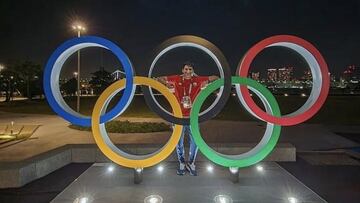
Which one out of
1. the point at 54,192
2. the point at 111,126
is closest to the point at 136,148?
the point at 54,192

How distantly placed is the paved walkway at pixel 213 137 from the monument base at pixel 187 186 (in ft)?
14.2

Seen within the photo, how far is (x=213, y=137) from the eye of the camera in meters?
13.9

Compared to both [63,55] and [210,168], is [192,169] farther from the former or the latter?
[63,55]

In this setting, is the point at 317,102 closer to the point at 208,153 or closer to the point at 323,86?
the point at 323,86

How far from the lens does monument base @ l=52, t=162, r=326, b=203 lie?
5.86 metres

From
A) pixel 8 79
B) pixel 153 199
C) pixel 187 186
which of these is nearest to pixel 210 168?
pixel 187 186

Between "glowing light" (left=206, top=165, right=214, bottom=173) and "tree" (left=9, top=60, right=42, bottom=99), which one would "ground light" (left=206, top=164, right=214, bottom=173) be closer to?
"glowing light" (left=206, top=165, right=214, bottom=173)

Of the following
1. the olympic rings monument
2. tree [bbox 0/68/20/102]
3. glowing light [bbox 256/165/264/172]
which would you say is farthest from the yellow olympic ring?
tree [bbox 0/68/20/102]

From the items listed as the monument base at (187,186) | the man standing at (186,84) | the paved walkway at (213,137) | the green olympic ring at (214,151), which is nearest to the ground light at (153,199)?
the monument base at (187,186)

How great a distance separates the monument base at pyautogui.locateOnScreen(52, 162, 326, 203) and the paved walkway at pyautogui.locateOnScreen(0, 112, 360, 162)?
4.34m

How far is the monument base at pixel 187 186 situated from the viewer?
586 cm

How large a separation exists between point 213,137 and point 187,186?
24.5 ft

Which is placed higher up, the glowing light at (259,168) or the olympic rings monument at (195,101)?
the olympic rings monument at (195,101)

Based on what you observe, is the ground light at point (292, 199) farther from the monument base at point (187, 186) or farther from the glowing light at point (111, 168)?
the glowing light at point (111, 168)
